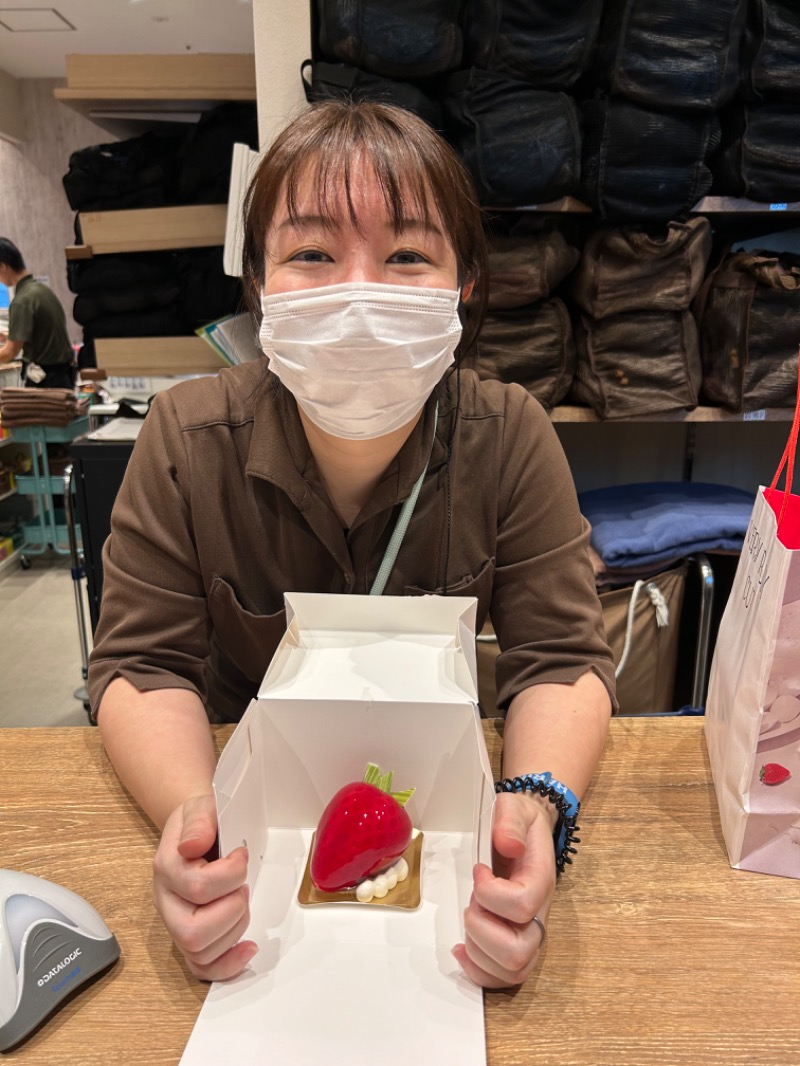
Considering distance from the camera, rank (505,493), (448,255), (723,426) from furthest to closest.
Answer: (723,426), (505,493), (448,255)

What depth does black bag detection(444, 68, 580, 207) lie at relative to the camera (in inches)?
69.1

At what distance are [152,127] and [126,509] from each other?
7.23 feet

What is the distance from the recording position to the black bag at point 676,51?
170 centimetres

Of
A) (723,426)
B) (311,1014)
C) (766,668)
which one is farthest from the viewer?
(723,426)

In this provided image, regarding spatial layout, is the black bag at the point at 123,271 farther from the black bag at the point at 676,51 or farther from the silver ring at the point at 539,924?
the silver ring at the point at 539,924

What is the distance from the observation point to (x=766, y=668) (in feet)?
2.13

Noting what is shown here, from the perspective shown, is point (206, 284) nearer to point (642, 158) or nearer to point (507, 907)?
point (642, 158)

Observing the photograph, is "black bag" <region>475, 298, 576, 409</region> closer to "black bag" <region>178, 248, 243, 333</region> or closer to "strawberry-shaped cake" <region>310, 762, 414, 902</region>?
"black bag" <region>178, 248, 243, 333</region>

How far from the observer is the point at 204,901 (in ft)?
1.85

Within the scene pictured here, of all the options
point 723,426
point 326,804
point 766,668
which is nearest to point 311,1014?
point 326,804

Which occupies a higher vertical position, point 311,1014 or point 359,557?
point 359,557

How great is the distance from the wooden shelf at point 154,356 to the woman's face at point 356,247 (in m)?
1.68

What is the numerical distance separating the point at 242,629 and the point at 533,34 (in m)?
1.56

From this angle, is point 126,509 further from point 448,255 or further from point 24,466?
point 24,466
